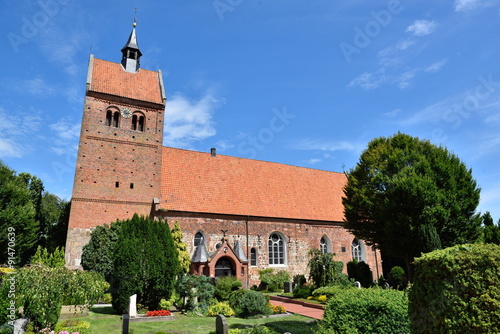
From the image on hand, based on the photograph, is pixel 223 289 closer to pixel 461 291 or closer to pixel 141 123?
pixel 141 123

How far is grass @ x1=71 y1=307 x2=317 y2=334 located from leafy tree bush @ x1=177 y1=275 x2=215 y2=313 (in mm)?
683

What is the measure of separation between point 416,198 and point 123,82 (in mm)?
20945

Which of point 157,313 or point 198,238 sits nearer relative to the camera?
point 157,313

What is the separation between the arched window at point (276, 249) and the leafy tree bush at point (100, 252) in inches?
446

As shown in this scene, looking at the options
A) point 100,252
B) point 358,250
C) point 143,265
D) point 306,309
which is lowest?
point 306,309

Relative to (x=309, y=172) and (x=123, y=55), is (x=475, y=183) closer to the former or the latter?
(x=309, y=172)

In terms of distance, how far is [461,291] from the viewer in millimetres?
4566

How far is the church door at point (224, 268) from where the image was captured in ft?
71.3

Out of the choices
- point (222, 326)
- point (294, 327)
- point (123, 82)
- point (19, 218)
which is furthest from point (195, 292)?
point (19, 218)

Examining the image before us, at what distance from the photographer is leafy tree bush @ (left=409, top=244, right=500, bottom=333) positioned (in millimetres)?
4328

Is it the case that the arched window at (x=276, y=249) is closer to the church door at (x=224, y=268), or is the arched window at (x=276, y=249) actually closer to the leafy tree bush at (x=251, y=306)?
the church door at (x=224, y=268)

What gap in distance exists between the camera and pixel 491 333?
4.23 meters

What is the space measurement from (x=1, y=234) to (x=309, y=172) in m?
25.0

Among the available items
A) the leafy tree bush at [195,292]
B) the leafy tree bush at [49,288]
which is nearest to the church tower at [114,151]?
the leafy tree bush at [195,292]
